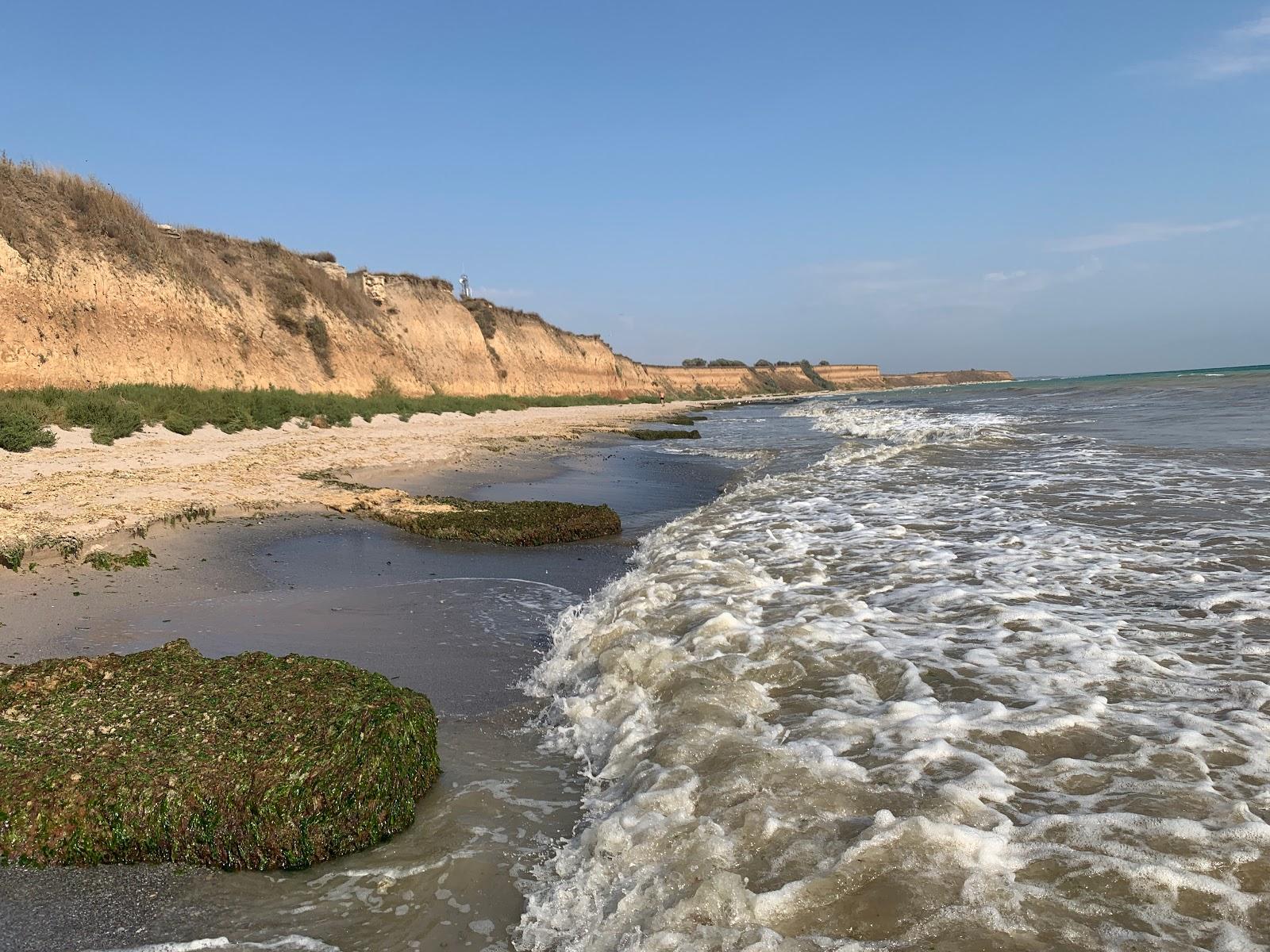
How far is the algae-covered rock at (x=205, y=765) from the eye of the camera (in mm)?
2541

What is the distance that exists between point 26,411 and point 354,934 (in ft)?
47.8

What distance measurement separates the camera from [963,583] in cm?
568

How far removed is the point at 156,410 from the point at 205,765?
16267 mm

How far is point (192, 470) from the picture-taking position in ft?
37.7

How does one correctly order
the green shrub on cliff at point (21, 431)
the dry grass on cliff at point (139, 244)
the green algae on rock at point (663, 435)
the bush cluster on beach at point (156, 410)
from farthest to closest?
the green algae on rock at point (663, 435) → the dry grass on cliff at point (139, 244) → the bush cluster on beach at point (156, 410) → the green shrub on cliff at point (21, 431)

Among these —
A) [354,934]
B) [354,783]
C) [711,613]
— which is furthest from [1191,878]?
[711,613]

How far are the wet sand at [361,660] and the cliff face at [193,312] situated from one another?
1561 centimetres

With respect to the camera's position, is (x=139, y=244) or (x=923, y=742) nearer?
(x=923, y=742)

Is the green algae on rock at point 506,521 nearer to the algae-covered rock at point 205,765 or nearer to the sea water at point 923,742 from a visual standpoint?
the sea water at point 923,742

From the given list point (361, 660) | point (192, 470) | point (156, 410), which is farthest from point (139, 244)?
point (361, 660)

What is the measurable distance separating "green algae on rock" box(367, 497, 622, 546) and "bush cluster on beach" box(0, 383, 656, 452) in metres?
7.21

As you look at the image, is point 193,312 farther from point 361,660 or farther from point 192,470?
point 361,660

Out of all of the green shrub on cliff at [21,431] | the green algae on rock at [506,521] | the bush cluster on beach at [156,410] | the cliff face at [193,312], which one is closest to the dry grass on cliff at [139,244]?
the cliff face at [193,312]

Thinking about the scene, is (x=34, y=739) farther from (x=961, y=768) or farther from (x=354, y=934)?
(x=961, y=768)
